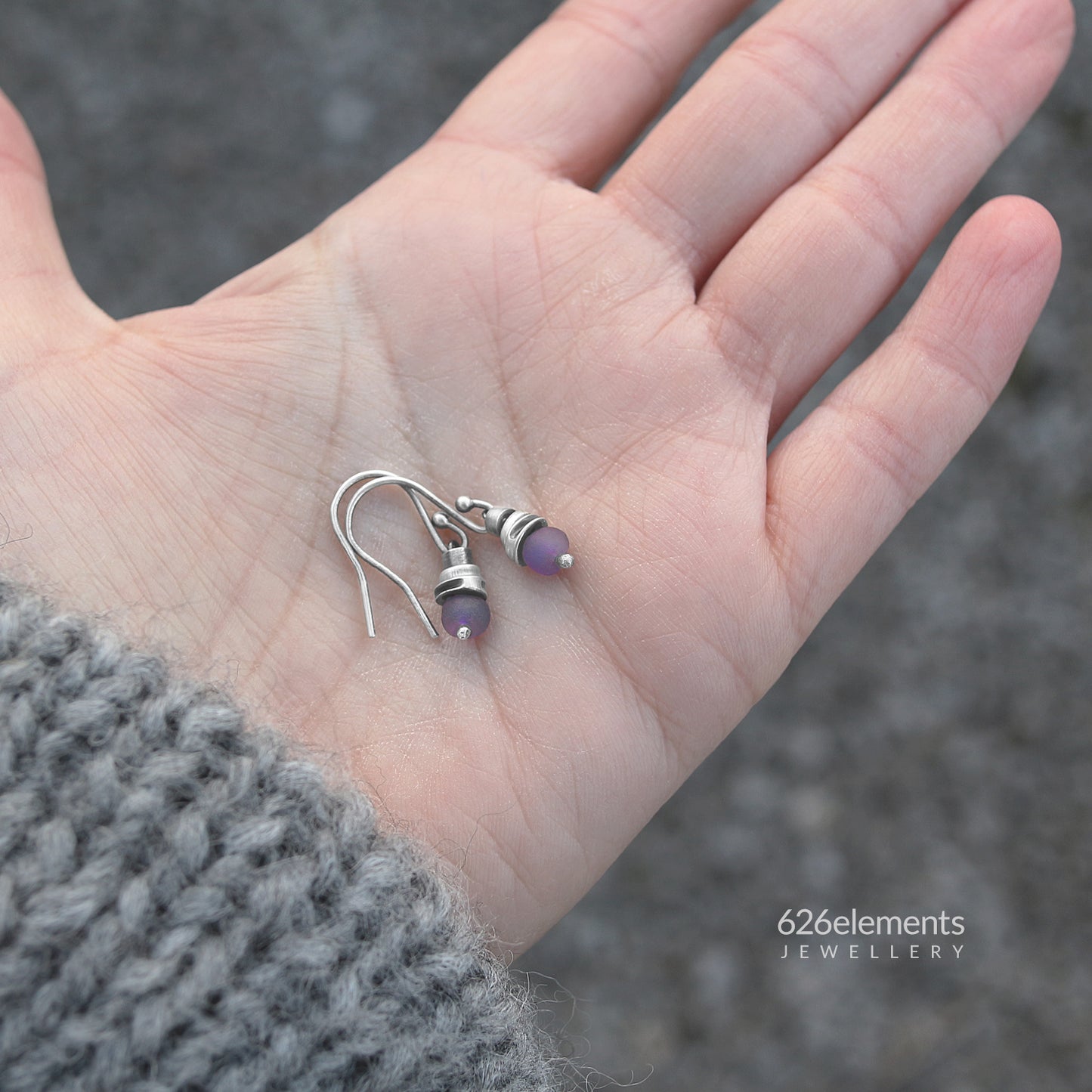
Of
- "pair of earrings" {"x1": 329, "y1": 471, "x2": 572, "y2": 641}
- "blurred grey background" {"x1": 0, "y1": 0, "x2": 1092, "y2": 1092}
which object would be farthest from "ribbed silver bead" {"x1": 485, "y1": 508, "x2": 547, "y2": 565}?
"blurred grey background" {"x1": 0, "y1": 0, "x2": 1092, "y2": 1092}

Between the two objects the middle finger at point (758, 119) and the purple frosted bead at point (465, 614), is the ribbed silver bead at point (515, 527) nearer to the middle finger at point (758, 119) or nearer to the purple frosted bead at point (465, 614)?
the purple frosted bead at point (465, 614)

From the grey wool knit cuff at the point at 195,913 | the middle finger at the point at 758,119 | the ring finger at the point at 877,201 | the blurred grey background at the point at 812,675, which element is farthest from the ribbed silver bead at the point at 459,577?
the blurred grey background at the point at 812,675

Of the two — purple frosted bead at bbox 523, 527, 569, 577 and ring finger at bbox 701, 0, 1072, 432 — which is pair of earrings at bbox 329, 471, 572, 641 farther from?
ring finger at bbox 701, 0, 1072, 432

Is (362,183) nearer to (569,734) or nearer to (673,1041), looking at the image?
(569,734)

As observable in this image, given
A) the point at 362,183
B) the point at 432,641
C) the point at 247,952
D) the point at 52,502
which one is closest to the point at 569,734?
the point at 432,641

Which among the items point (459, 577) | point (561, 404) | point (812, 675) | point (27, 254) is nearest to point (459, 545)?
point (459, 577)

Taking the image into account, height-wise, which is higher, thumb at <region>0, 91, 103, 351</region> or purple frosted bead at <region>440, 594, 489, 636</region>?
thumb at <region>0, 91, 103, 351</region>

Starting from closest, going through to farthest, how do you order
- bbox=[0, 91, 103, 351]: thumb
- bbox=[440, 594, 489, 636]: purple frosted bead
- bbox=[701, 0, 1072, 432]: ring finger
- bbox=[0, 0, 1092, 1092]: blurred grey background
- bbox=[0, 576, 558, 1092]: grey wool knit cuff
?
bbox=[0, 576, 558, 1092]: grey wool knit cuff → bbox=[440, 594, 489, 636]: purple frosted bead → bbox=[0, 91, 103, 351]: thumb → bbox=[701, 0, 1072, 432]: ring finger → bbox=[0, 0, 1092, 1092]: blurred grey background
